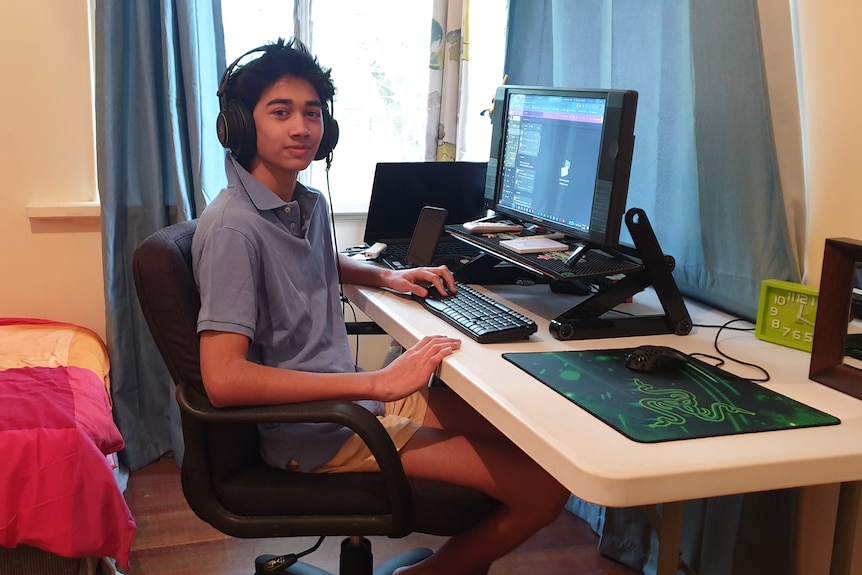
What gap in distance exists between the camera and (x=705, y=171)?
5.97 feet

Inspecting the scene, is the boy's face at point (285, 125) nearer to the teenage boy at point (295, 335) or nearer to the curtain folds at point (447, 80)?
the teenage boy at point (295, 335)

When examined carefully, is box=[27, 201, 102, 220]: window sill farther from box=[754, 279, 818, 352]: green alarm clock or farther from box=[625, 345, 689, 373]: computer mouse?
box=[754, 279, 818, 352]: green alarm clock

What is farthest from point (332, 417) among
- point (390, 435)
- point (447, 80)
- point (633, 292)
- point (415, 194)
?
point (447, 80)

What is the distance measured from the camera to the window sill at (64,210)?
2.54 metres

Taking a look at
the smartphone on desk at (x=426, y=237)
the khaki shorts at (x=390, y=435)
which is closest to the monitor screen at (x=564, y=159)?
the smartphone on desk at (x=426, y=237)

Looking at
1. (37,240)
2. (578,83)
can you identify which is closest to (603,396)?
(578,83)

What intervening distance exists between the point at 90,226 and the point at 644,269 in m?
1.81

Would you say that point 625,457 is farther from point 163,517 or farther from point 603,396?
point 163,517

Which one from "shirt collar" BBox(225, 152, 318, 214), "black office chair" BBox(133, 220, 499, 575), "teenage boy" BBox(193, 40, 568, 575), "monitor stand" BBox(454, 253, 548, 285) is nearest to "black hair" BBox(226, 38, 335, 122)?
"teenage boy" BBox(193, 40, 568, 575)

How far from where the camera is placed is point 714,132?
1.78 metres

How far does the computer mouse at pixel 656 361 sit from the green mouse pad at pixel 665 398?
0.04ft

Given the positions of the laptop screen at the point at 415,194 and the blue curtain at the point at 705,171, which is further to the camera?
the laptop screen at the point at 415,194

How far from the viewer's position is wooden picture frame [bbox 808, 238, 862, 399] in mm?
1312

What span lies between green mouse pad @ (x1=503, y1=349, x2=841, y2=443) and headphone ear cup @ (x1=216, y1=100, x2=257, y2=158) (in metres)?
0.61
